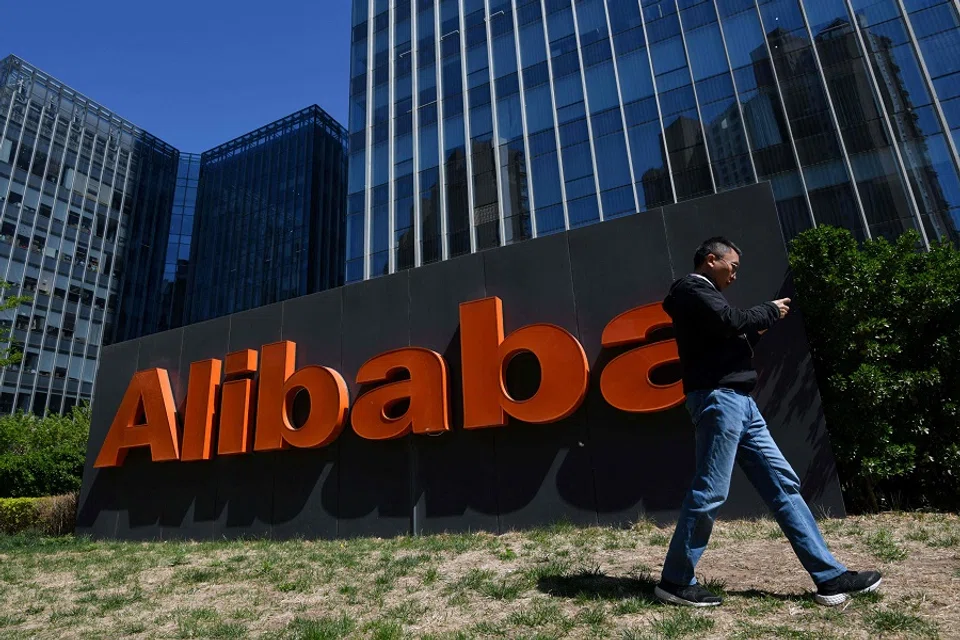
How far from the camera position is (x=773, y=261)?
7398mm

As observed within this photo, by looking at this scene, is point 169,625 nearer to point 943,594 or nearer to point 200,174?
point 943,594

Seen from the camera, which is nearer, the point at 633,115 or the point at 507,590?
the point at 507,590

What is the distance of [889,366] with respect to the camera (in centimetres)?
691

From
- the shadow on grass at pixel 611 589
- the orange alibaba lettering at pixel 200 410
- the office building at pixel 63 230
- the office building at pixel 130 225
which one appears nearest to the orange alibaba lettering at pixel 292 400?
the orange alibaba lettering at pixel 200 410

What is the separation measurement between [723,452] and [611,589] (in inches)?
52.3

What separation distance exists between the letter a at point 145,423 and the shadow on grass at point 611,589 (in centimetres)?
942

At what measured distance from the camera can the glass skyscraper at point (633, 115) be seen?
20.8m

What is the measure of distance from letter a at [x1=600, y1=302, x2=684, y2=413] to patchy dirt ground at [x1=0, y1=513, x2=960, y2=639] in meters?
1.50

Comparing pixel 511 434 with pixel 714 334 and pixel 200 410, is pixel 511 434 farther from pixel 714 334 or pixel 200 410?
pixel 200 410

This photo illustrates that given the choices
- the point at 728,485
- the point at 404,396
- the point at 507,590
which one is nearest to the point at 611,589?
the point at 507,590

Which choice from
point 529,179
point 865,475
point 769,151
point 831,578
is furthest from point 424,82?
point 831,578

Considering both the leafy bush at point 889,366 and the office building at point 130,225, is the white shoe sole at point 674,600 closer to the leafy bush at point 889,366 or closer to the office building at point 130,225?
the leafy bush at point 889,366

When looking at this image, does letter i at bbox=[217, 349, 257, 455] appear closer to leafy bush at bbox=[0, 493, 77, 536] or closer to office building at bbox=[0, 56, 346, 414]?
leafy bush at bbox=[0, 493, 77, 536]

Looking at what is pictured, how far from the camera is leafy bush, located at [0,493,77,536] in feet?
46.2
